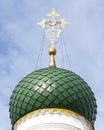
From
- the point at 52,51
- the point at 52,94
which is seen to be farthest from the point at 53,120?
the point at 52,51

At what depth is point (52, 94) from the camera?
12055 mm

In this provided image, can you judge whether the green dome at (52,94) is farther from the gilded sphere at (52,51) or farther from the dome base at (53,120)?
the gilded sphere at (52,51)

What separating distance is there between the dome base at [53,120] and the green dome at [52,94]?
0.15 metres

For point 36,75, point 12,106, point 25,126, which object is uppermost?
point 36,75

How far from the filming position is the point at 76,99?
1219 cm

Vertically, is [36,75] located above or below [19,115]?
above

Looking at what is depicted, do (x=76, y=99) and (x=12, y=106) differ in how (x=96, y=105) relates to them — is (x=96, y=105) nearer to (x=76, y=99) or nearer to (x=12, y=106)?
(x=76, y=99)

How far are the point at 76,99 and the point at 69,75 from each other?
99cm

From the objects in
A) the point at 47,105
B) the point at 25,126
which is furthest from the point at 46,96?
the point at 25,126

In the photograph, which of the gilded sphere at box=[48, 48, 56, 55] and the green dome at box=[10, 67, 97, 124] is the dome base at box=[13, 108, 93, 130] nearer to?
the green dome at box=[10, 67, 97, 124]

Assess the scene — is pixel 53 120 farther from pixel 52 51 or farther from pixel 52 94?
pixel 52 51

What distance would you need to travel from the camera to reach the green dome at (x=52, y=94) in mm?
12023

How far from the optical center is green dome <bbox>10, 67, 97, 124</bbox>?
12023 mm

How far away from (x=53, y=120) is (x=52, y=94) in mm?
726
